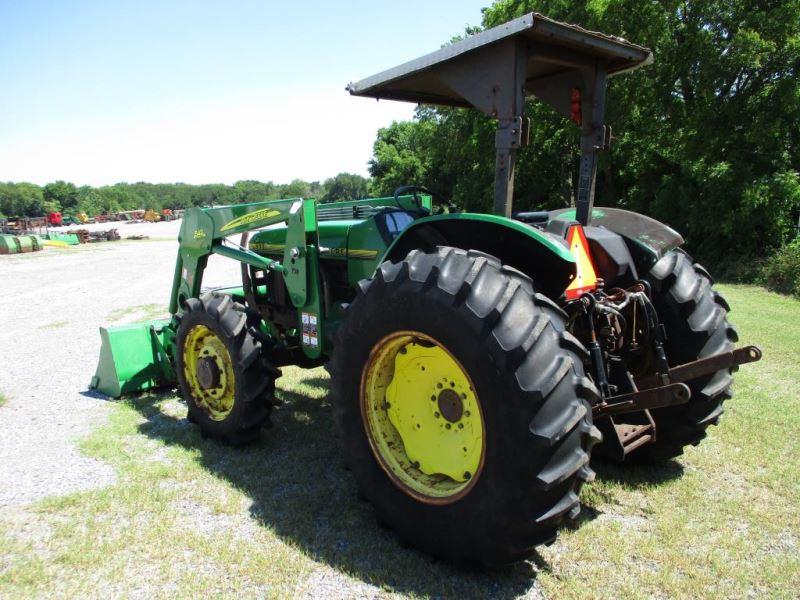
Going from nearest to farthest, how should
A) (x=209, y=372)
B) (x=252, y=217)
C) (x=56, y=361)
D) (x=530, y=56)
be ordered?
(x=530, y=56) < (x=209, y=372) < (x=252, y=217) < (x=56, y=361)

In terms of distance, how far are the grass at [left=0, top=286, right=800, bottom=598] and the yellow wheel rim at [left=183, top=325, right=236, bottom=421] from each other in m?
0.29

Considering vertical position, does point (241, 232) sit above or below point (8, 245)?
above

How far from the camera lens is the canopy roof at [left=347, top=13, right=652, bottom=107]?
2.74 meters

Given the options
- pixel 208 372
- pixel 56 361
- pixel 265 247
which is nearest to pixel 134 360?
pixel 208 372

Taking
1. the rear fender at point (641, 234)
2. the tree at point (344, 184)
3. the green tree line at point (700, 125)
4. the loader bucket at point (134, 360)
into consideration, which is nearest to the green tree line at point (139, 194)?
the tree at point (344, 184)

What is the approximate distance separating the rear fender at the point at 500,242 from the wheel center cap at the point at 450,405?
2.46 feet

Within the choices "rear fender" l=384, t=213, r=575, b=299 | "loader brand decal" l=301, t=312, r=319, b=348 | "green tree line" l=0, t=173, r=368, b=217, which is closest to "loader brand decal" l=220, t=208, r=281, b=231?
"loader brand decal" l=301, t=312, r=319, b=348

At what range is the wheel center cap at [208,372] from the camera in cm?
430

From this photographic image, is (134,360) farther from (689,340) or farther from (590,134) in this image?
(689,340)

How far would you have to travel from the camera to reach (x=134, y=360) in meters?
5.48

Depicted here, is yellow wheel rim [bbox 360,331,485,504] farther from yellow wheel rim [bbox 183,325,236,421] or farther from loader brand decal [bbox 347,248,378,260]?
yellow wheel rim [bbox 183,325,236,421]

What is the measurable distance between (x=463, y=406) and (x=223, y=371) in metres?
2.24

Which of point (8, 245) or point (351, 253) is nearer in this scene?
point (351, 253)

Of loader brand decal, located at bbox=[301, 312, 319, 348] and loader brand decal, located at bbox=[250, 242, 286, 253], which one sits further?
loader brand decal, located at bbox=[250, 242, 286, 253]
